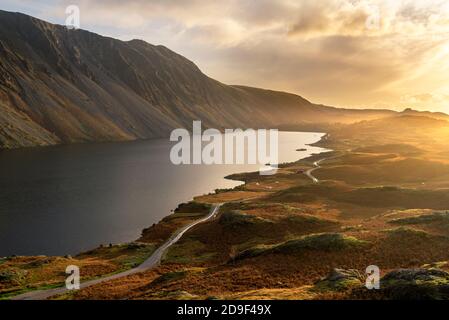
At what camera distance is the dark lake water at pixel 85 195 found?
247 ft

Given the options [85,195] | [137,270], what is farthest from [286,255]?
[85,195]

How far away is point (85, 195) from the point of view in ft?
361

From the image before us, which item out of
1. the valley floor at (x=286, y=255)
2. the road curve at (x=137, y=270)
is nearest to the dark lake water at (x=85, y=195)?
the valley floor at (x=286, y=255)

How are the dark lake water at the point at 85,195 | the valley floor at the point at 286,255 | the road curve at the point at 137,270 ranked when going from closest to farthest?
the valley floor at the point at 286,255 → the road curve at the point at 137,270 → the dark lake water at the point at 85,195

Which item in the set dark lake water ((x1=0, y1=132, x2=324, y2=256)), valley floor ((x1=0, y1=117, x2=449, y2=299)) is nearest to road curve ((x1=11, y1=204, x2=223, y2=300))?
valley floor ((x1=0, y1=117, x2=449, y2=299))

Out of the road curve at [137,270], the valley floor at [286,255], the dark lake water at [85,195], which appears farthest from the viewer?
the dark lake water at [85,195]

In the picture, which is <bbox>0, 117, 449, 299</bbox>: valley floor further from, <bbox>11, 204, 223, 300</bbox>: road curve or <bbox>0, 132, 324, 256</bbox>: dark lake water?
<bbox>0, 132, 324, 256</bbox>: dark lake water

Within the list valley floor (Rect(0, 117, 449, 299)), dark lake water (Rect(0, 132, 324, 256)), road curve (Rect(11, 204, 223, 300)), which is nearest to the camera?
valley floor (Rect(0, 117, 449, 299))

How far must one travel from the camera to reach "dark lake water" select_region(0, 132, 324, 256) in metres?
75.4

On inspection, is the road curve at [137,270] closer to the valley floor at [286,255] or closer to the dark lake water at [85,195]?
the valley floor at [286,255]

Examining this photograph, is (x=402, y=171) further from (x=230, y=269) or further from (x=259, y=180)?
(x=230, y=269)

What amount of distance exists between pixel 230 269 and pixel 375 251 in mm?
16388

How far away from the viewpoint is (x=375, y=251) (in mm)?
47688
